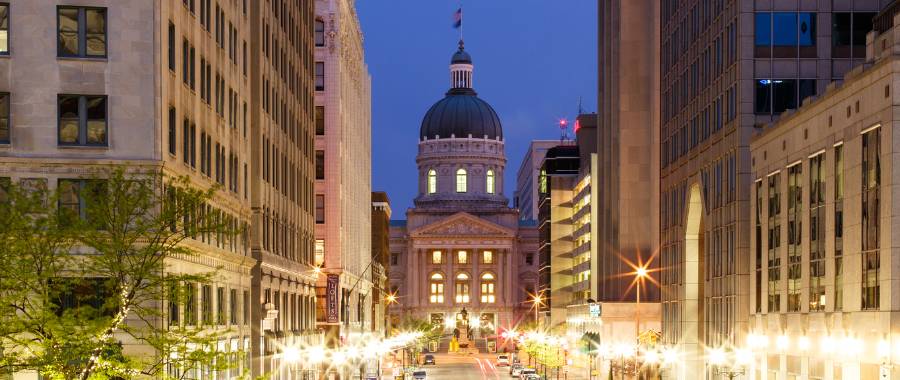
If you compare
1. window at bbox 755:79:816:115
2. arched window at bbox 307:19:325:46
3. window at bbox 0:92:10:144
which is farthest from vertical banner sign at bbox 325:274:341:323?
window at bbox 0:92:10:144

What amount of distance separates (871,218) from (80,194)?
29.3 metres

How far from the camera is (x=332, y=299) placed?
11319 centimetres

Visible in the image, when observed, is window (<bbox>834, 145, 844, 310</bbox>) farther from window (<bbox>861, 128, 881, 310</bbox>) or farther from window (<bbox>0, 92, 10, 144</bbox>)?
window (<bbox>0, 92, 10, 144</bbox>)

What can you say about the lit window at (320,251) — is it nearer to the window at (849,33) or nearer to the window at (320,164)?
the window at (320,164)

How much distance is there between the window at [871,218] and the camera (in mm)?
55156

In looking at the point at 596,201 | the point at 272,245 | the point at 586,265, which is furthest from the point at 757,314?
the point at 586,265

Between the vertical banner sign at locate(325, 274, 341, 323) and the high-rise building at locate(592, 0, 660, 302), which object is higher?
the high-rise building at locate(592, 0, 660, 302)

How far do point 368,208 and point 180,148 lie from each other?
404ft

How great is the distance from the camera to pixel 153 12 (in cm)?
4966

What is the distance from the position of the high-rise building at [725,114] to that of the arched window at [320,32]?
3090 centimetres

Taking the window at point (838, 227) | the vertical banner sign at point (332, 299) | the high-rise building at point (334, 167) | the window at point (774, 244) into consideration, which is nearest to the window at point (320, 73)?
the high-rise building at point (334, 167)

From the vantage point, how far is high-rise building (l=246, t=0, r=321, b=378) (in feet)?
252

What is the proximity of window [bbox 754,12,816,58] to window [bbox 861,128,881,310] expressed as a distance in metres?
25.8

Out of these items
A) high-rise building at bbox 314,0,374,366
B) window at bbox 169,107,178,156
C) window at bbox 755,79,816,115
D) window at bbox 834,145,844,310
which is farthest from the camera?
high-rise building at bbox 314,0,374,366
